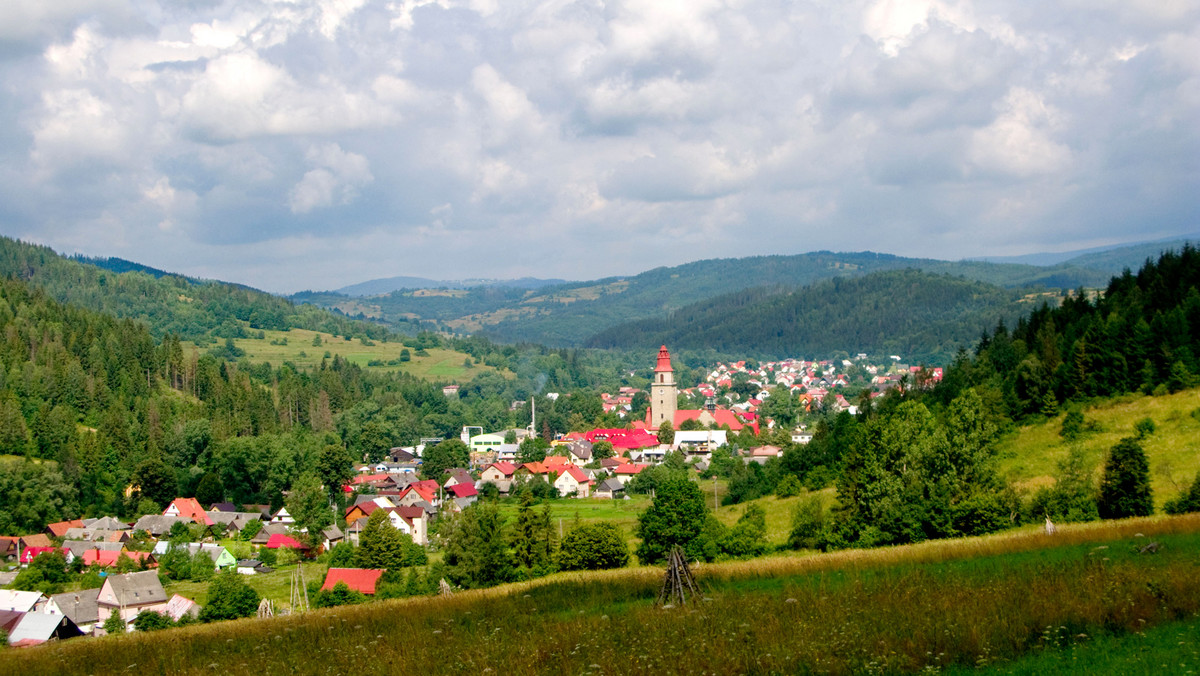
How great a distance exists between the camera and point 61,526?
63625mm

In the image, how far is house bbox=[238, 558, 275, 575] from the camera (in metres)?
53.9

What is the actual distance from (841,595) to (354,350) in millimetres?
195754

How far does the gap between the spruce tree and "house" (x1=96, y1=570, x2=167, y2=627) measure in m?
39.4

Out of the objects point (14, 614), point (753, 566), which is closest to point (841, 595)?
point (753, 566)

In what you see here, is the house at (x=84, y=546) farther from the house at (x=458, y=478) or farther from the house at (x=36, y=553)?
the house at (x=458, y=478)

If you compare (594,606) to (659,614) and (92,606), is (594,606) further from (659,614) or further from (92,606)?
(92,606)

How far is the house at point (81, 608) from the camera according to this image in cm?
4141

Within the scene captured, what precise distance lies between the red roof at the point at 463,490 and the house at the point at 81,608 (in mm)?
38262

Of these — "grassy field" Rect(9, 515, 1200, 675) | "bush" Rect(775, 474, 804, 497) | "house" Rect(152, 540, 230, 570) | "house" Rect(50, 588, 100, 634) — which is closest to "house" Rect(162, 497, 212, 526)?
"house" Rect(152, 540, 230, 570)

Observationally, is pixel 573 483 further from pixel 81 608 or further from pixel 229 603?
pixel 229 603

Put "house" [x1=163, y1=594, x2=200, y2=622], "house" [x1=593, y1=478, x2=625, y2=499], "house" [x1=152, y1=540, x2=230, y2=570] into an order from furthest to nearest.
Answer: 1. "house" [x1=593, y1=478, x2=625, y2=499]
2. "house" [x1=152, y1=540, x2=230, y2=570]
3. "house" [x1=163, y1=594, x2=200, y2=622]

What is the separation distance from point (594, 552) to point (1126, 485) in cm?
1650

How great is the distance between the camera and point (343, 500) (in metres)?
75.4

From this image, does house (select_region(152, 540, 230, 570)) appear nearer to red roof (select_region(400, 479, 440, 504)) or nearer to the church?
red roof (select_region(400, 479, 440, 504))
